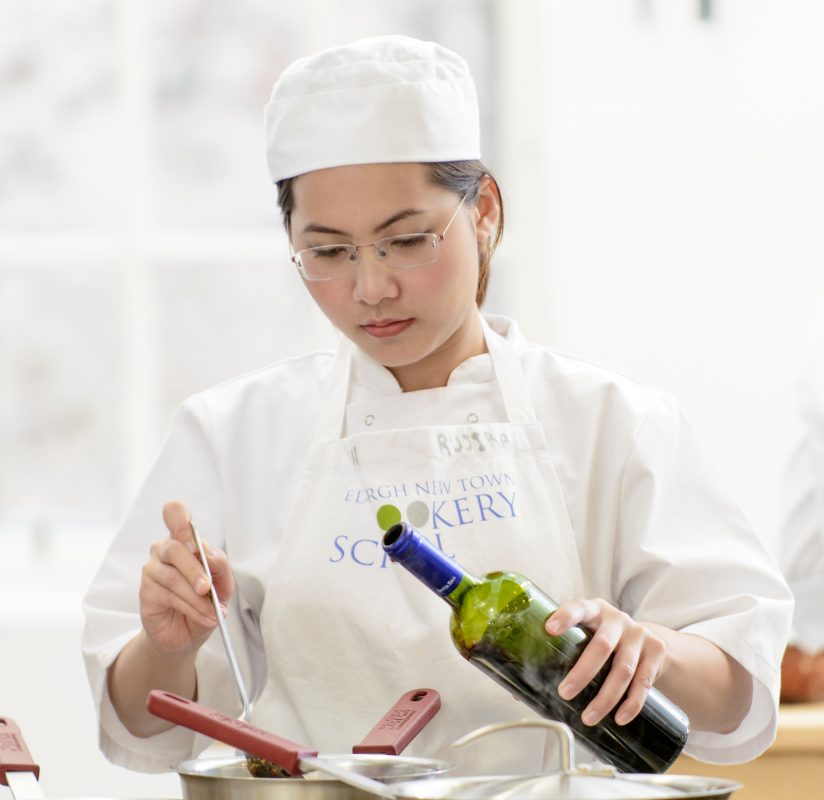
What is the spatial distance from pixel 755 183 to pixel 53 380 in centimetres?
192

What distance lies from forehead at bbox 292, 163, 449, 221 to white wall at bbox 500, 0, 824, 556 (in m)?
1.73

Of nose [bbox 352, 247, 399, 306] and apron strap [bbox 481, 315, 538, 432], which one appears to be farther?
apron strap [bbox 481, 315, 538, 432]

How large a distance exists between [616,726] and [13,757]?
544mm

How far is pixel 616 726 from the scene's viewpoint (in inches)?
46.0

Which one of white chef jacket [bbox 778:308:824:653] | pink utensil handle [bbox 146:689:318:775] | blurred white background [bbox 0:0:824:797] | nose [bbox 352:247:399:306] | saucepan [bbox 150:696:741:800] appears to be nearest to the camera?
saucepan [bbox 150:696:741:800]

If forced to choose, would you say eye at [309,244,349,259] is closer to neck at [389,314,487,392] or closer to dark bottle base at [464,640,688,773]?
neck at [389,314,487,392]

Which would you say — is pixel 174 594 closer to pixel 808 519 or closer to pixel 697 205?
pixel 808 519

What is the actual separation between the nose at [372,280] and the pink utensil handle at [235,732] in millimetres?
527

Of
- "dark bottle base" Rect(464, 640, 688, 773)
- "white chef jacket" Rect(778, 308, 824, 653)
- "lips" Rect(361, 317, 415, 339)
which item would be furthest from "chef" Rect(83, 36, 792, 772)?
"white chef jacket" Rect(778, 308, 824, 653)

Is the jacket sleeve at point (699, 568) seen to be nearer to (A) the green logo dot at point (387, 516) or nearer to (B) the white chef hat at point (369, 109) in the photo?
(A) the green logo dot at point (387, 516)

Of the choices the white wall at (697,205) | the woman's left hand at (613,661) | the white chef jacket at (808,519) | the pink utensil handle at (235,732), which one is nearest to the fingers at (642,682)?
the woman's left hand at (613,661)

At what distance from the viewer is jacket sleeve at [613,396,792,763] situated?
55.9 inches

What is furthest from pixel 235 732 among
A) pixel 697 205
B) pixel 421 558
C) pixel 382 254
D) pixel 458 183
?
pixel 697 205

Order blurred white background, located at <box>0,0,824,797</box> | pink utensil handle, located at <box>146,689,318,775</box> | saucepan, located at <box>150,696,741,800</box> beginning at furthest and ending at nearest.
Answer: blurred white background, located at <box>0,0,824,797</box> → pink utensil handle, located at <box>146,689,318,775</box> → saucepan, located at <box>150,696,741,800</box>
